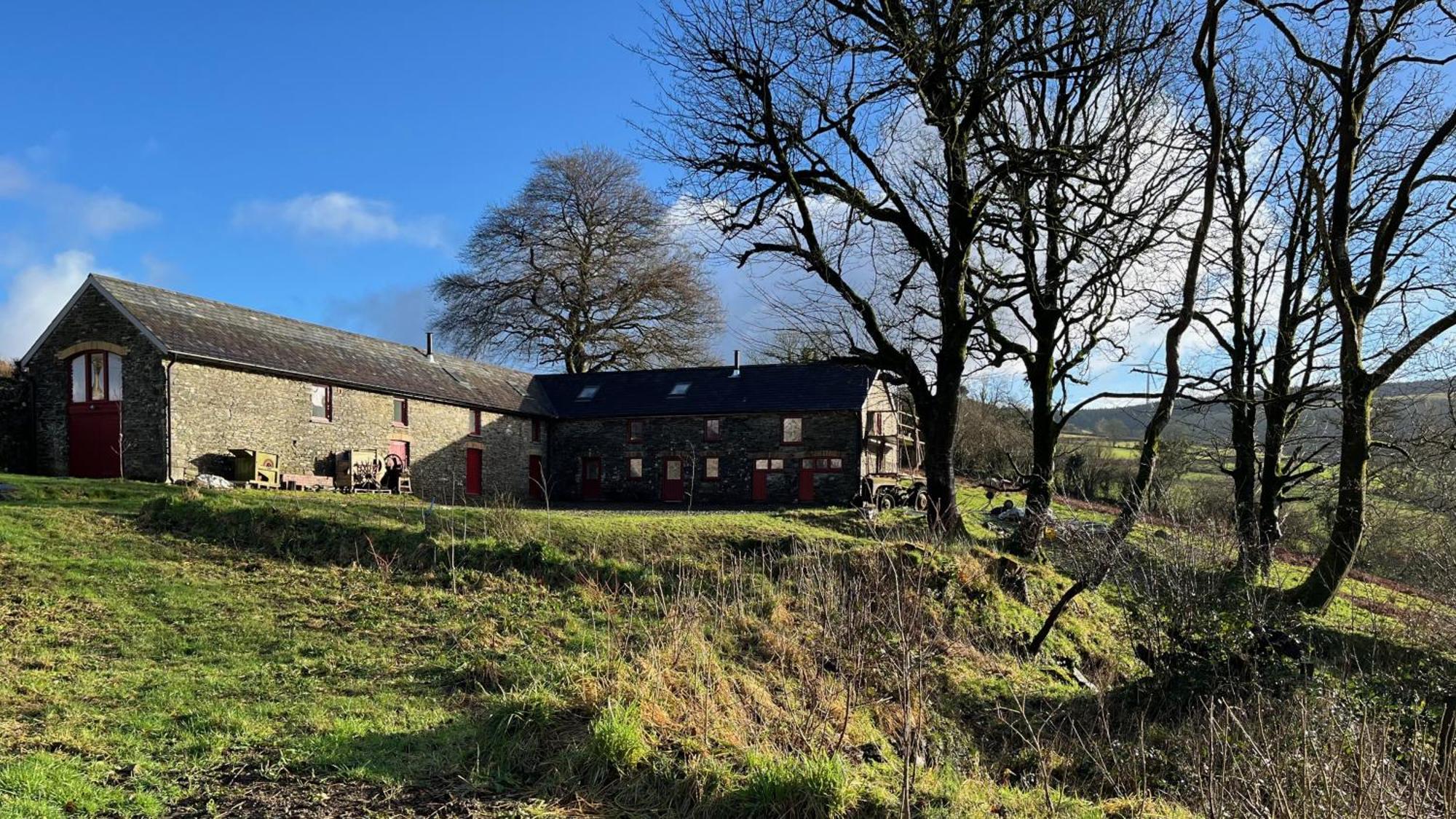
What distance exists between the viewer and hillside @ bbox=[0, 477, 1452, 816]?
508 cm

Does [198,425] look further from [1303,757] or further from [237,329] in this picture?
[1303,757]

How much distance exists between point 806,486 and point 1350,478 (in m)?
18.6

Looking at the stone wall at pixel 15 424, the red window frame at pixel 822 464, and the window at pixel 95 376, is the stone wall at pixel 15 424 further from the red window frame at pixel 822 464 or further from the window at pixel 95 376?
the red window frame at pixel 822 464

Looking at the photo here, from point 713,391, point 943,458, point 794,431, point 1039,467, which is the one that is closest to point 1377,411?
point 1039,467

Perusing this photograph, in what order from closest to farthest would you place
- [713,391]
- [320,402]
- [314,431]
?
[314,431] → [320,402] → [713,391]

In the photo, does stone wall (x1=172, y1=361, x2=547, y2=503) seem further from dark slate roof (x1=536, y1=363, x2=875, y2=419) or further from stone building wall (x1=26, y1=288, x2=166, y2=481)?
dark slate roof (x1=536, y1=363, x2=875, y2=419)

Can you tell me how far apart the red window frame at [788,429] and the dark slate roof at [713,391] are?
1.39ft

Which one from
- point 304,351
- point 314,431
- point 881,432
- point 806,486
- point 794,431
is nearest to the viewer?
point 314,431

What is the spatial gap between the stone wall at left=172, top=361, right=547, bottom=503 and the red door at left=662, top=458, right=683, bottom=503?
5.70 metres

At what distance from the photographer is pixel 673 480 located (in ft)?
108

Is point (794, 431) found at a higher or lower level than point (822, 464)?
higher

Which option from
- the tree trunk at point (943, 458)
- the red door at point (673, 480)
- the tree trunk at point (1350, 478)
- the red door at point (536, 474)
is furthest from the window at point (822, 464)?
the tree trunk at point (1350, 478)

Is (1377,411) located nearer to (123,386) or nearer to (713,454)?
(713,454)

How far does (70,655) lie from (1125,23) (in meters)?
14.1
